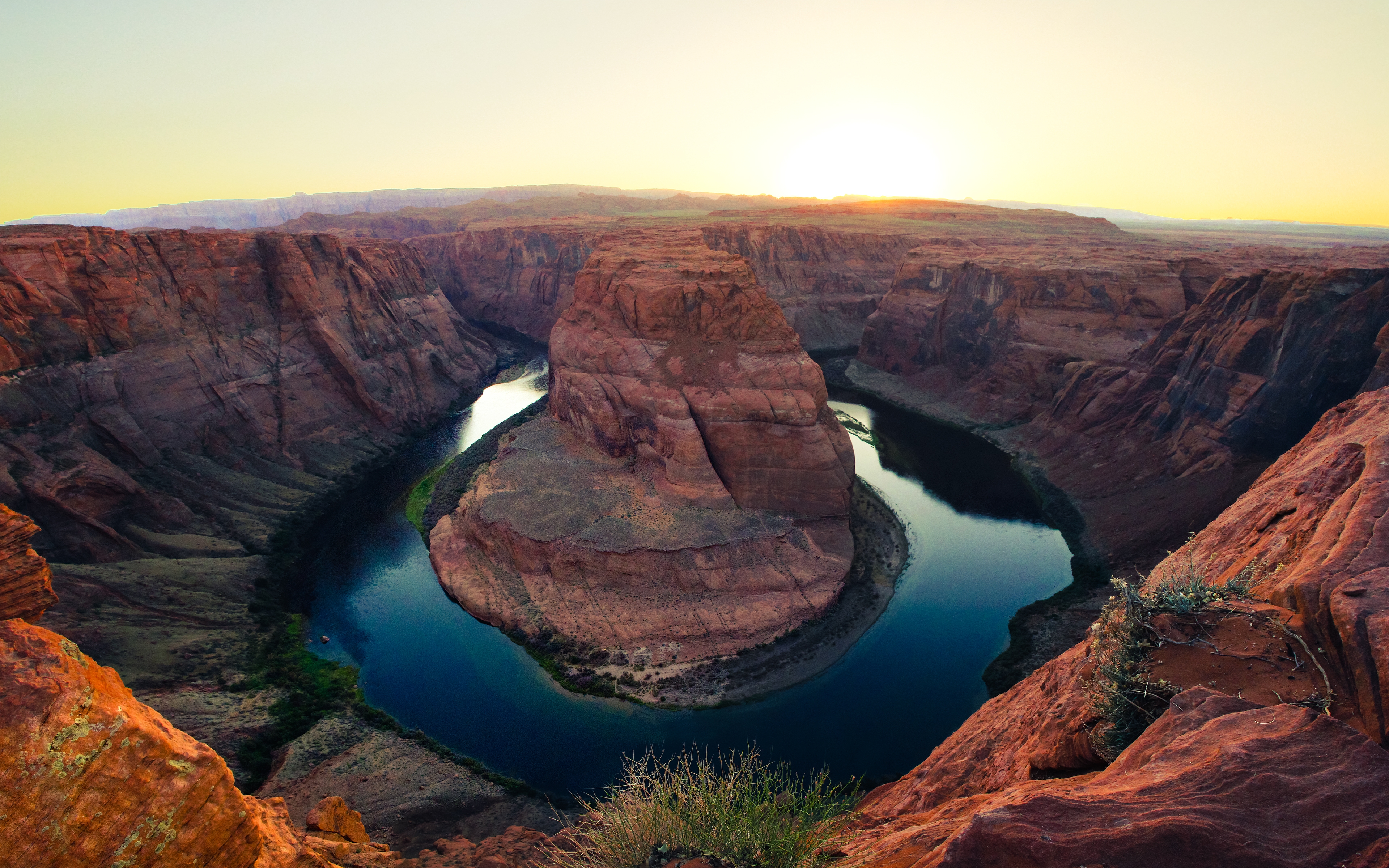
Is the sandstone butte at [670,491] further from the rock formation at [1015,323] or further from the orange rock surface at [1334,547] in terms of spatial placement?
the rock formation at [1015,323]

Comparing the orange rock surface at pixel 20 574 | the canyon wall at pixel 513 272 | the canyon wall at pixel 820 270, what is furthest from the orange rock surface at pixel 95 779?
the canyon wall at pixel 513 272

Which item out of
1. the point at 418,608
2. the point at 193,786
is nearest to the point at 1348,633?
the point at 193,786

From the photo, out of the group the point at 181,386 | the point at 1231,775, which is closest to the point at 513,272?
the point at 181,386

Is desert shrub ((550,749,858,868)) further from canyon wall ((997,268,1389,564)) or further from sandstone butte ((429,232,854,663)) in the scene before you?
canyon wall ((997,268,1389,564))

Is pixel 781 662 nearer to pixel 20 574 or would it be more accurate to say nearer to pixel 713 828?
pixel 713 828

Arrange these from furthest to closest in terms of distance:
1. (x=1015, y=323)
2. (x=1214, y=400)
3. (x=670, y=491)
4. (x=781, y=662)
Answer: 1. (x=1015, y=323)
2. (x=1214, y=400)
3. (x=670, y=491)
4. (x=781, y=662)

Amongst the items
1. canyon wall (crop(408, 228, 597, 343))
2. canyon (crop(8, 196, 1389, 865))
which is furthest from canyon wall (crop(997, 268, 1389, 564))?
canyon wall (crop(408, 228, 597, 343))

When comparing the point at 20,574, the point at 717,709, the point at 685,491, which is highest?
the point at 20,574
